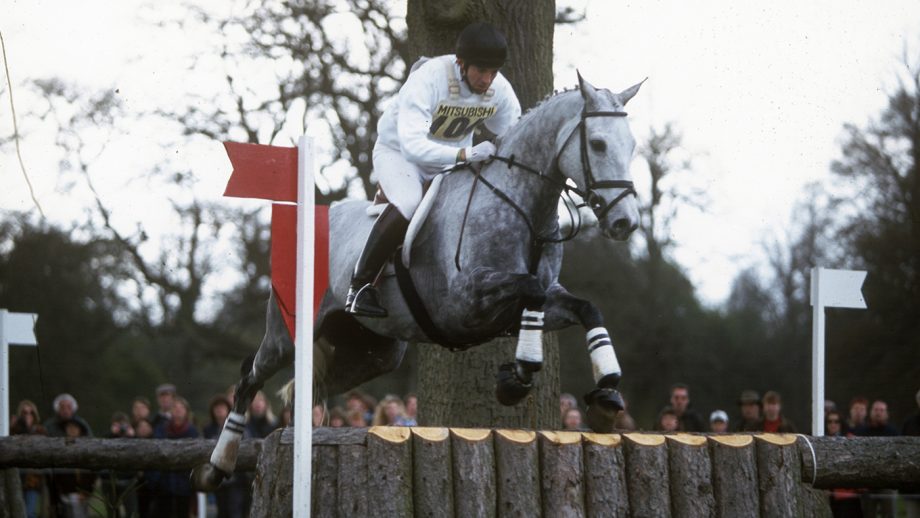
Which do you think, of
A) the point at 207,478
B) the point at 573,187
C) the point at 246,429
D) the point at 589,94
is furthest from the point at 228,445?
the point at 246,429

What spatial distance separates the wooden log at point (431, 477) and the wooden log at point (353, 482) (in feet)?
0.60

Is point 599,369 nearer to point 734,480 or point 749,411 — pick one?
point 734,480

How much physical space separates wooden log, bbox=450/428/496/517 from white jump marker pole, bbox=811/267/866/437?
246 cm

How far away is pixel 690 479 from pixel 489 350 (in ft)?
7.09

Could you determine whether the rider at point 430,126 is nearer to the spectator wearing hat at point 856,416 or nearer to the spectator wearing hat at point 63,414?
the spectator wearing hat at point 856,416

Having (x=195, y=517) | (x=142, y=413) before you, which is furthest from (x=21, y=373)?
(x=195, y=517)

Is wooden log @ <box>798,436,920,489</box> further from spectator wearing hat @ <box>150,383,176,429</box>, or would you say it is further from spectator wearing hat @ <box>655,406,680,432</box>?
spectator wearing hat @ <box>150,383,176,429</box>

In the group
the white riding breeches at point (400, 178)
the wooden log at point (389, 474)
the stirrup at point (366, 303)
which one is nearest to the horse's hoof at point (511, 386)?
the wooden log at point (389, 474)

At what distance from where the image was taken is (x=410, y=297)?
5.12 meters

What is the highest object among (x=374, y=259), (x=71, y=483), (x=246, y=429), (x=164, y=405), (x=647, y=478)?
(x=374, y=259)

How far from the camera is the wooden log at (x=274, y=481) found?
14.1ft

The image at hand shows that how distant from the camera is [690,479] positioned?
443 cm

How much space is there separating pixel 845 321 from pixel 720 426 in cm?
845

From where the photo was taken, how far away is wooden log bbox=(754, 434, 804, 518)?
14.9 feet
